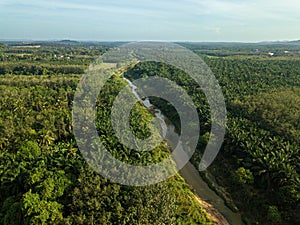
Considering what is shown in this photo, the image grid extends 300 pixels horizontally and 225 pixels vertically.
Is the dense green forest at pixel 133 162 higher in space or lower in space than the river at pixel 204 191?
higher

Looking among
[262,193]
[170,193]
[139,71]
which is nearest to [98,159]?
[170,193]

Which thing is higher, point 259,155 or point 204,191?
point 259,155

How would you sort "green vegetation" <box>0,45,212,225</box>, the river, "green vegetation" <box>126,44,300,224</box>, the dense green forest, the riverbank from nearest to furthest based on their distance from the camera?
"green vegetation" <box>0,45,212,225</box> < the dense green forest < the riverbank < "green vegetation" <box>126,44,300,224</box> < the river

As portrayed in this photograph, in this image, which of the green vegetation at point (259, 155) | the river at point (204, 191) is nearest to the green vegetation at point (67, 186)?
the river at point (204, 191)

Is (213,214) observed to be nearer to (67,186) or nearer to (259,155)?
(259,155)

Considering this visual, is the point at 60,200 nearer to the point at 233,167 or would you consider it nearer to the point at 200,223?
the point at 200,223

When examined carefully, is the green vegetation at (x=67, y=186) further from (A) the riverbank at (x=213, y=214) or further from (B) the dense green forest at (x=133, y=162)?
(A) the riverbank at (x=213, y=214)

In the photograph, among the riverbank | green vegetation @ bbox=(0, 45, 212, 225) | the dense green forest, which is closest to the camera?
green vegetation @ bbox=(0, 45, 212, 225)

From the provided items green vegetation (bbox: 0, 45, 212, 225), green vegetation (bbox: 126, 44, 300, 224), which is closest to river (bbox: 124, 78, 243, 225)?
green vegetation (bbox: 126, 44, 300, 224)

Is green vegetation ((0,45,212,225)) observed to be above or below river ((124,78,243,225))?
above

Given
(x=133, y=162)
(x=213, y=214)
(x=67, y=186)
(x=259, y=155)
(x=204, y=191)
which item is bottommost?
(x=213, y=214)

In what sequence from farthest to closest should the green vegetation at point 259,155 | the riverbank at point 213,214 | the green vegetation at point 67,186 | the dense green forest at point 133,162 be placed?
the green vegetation at point 259,155, the riverbank at point 213,214, the dense green forest at point 133,162, the green vegetation at point 67,186

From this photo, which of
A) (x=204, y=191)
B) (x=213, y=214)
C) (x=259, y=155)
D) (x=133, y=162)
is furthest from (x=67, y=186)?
(x=259, y=155)

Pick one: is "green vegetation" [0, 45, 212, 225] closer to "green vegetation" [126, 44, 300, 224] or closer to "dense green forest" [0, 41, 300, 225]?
"dense green forest" [0, 41, 300, 225]
